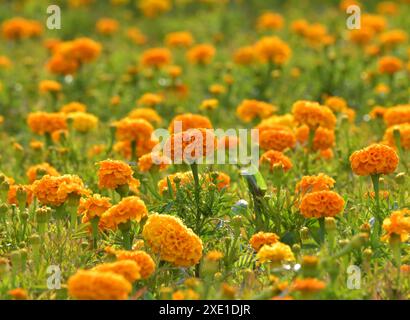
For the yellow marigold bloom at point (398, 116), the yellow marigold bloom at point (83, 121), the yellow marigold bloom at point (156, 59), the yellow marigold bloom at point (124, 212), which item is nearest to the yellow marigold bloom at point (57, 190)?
the yellow marigold bloom at point (124, 212)

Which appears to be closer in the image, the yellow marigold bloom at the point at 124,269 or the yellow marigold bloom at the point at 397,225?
the yellow marigold bloom at the point at 124,269

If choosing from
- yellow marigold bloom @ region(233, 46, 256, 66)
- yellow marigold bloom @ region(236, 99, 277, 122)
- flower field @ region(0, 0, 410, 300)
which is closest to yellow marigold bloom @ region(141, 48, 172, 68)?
flower field @ region(0, 0, 410, 300)

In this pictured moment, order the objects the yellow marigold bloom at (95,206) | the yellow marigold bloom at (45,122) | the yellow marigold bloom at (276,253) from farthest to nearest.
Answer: the yellow marigold bloom at (45,122)
the yellow marigold bloom at (95,206)
the yellow marigold bloom at (276,253)

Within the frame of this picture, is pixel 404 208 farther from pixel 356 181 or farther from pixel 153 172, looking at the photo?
pixel 153 172

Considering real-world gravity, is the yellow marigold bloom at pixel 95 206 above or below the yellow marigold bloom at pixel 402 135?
below

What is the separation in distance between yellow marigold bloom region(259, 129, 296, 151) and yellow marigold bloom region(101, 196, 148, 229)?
133cm

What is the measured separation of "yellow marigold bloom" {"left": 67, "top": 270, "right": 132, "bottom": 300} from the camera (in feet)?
8.55

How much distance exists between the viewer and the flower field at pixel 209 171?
3.14 m

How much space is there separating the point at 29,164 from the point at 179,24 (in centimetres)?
438

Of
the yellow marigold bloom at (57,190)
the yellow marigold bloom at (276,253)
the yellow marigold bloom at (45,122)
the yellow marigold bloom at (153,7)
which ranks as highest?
the yellow marigold bloom at (153,7)

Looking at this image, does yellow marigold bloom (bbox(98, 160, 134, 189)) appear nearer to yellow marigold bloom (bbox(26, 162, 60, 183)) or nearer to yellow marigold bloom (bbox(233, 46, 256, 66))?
yellow marigold bloom (bbox(26, 162, 60, 183))

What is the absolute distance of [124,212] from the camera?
10.9 ft

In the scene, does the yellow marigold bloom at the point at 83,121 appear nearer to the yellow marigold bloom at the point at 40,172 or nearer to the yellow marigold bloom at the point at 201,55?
the yellow marigold bloom at the point at 40,172

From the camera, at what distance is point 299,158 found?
4797 millimetres
